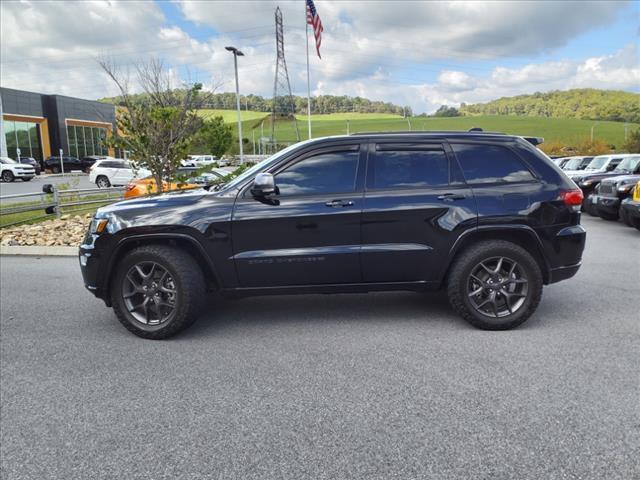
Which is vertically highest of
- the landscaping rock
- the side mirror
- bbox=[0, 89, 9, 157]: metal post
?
bbox=[0, 89, 9, 157]: metal post

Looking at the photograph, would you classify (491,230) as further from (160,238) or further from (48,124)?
(48,124)

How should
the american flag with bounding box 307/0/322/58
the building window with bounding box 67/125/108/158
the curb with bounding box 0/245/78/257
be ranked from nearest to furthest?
the curb with bounding box 0/245/78/257 < the american flag with bounding box 307/0/322/58 < the building window with bounding box 67/125/108/158

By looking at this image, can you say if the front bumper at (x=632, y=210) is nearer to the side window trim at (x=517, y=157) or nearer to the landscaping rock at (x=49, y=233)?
the side window trim at (x=517, y=157)

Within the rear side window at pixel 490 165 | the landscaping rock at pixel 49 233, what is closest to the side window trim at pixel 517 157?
the rear side window at pixel 490 165

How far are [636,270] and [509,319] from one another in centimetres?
360

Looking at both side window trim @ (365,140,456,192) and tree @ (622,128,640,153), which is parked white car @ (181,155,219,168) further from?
tree @ (622,128,640,153)

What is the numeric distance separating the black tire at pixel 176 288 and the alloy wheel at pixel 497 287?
98.7 inches

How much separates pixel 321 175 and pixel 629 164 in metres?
13.7

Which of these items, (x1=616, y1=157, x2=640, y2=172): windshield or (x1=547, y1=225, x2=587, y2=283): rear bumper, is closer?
(x1=547, y1=225, x2=587, y2=283): rear bumper

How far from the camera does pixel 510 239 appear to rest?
4.61m

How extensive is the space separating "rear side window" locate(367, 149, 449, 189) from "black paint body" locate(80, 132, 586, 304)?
6 centimetres

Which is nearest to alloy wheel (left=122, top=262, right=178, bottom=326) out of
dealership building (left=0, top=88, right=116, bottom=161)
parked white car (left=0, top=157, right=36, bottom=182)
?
parked white car (left=0, top=157, right=36, bottom=182)

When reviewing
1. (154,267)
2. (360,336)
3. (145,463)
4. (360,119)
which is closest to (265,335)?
(360,336)

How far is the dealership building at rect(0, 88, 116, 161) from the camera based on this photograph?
156 feet
